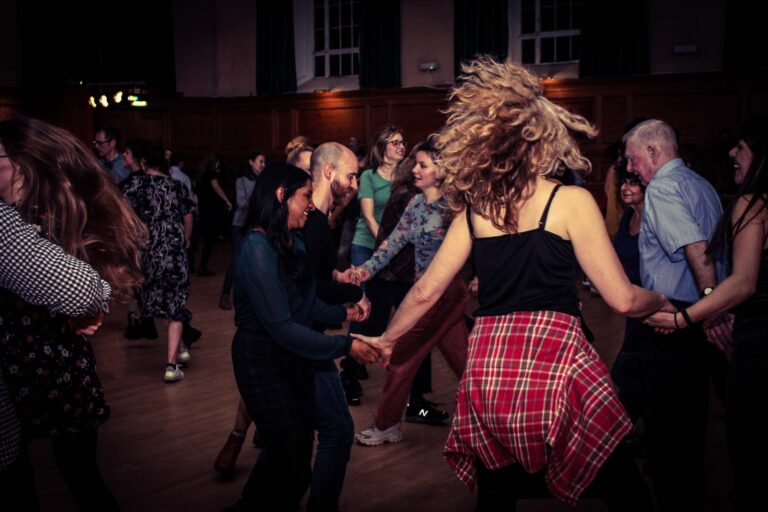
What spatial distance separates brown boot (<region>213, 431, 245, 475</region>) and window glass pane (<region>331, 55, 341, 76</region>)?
13810 millimetres

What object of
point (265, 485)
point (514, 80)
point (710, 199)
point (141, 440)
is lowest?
point (141, 440)

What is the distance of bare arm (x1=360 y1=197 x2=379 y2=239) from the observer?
5.63 meters

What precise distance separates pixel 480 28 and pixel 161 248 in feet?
32.6

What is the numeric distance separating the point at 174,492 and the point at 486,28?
11932 mm

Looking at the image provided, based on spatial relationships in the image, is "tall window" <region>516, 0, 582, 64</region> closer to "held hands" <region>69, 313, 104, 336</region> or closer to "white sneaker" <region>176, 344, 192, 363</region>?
"white sneaker" <region>176, 344, 192, 363</region>

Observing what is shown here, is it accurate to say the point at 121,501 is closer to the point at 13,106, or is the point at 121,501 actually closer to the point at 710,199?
the point at 710,199

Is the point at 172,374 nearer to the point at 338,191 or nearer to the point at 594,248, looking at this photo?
the point at 338,191

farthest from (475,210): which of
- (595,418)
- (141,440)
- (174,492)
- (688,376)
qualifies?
(141,440)

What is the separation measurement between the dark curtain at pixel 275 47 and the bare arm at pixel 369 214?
11.5 m

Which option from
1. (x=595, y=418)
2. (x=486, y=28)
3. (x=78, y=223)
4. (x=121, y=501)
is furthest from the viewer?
(x=486, y=28)

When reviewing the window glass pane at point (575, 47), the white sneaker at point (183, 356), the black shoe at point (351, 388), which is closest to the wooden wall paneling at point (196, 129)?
the window glass pane at point (575, 47)

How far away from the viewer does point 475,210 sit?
219cm

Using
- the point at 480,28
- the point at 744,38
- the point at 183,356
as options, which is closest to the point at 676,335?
the point at 183,356

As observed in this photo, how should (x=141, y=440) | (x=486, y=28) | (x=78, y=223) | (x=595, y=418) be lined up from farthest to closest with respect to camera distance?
(x=486, y=28)
(x=141, y=440)
(x=78, y=223)
(x=595, y=418)
